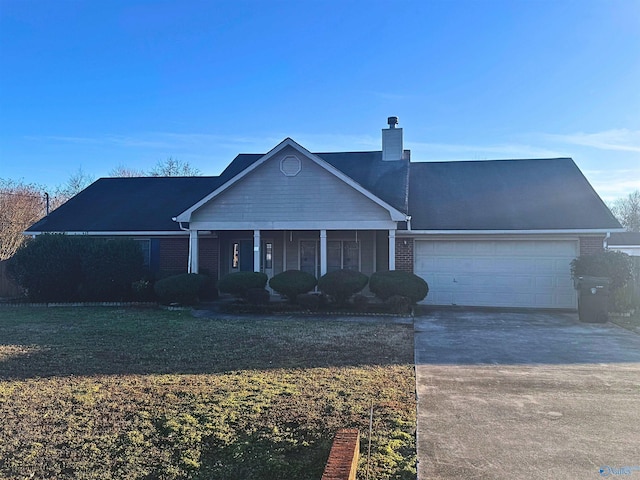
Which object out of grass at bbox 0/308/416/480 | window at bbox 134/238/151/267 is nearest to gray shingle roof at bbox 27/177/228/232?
window at bbox 134/238/151/267

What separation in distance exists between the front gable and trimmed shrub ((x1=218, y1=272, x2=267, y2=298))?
1.67 m

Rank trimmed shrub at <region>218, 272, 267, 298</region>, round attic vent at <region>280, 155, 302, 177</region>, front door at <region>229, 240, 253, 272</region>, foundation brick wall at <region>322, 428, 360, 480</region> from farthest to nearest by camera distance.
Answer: front door at <region>229, 240, 253, 272</region> < round attic vent at <region>280, 155, 302, 177</region> < trimmed shrub at <region>218, 272, 267, 298</region> < foundation brick wall at <region>322, 428, 360, 480</region>

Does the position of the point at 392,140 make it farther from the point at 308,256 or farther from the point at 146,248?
the point at 146,248

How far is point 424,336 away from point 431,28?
7.10 meters

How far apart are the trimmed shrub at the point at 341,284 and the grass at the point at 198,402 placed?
11.6 ft

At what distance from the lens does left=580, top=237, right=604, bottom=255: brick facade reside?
1434cm

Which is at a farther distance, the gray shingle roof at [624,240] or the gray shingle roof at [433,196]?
the gray shingle roof at [624,240]

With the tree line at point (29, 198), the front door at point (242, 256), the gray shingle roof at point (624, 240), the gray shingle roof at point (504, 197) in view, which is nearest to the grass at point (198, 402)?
the gray shingle roof at point (504, 197)

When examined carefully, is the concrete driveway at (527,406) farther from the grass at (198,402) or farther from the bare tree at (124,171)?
the bare tree at (124,171)

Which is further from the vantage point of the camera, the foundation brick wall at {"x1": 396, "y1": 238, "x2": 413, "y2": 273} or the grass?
the foundation brick wall at {"x1": 396, "y1": 238, "x2": 413, "y2": 273}

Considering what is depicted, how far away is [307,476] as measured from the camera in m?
3.68

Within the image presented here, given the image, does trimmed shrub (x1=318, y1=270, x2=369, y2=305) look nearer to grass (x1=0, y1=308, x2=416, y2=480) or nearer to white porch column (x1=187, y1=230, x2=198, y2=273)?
grass (x1=0, y1=308, x2=416, y2=480)

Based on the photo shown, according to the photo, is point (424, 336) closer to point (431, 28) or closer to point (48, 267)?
point (431, 28)

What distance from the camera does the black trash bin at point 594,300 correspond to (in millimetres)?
12109
